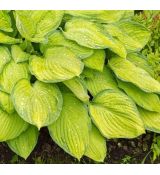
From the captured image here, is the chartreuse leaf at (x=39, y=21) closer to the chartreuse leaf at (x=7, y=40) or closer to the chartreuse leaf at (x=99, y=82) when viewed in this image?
the chartreuse leaf at (x=7, y=40)

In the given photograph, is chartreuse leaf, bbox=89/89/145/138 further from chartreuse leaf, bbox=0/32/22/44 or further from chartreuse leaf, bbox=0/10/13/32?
chartreuse leaf, bbox=0/10/13/32

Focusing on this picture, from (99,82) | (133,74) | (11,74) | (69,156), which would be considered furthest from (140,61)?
(11,74)

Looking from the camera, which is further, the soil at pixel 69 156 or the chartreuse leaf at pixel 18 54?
the soil at pixel 69 156

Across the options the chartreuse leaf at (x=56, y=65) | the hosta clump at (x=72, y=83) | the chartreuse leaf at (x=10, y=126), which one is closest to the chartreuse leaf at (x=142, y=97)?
the hosta clump at (x=72, y=83)

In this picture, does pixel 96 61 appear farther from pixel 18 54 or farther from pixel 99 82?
pixel 18 54

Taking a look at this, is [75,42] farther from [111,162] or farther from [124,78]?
[111,162]
